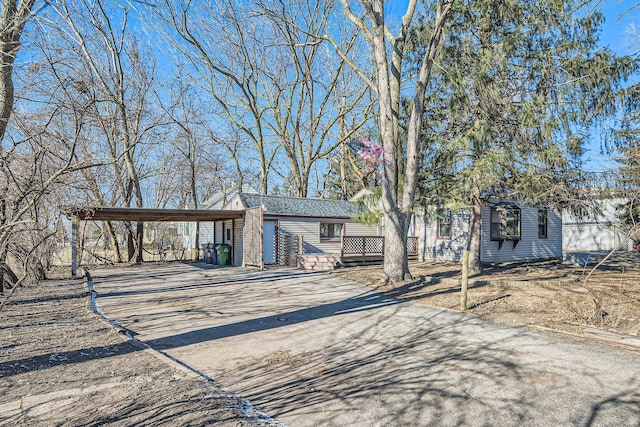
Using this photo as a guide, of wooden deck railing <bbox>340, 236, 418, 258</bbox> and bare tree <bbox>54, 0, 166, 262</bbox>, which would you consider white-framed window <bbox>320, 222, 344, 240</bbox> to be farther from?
bare tree <bbox>54, 0, 166, 262</bbox>

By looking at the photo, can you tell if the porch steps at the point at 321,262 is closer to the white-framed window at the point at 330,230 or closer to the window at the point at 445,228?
the white-framed window at the point at 330,230

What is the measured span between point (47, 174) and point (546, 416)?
24.9 ft

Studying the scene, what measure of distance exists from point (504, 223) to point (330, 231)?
27.1 ft

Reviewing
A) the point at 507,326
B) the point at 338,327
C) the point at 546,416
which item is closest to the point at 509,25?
the point at 507,326

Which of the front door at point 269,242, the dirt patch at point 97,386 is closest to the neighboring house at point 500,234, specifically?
the front door at point 269,242

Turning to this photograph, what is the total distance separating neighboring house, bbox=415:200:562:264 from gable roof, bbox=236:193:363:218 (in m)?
4.05

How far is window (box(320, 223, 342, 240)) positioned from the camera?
66.1 feet

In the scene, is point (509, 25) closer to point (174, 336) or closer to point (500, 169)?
point (500, 169)

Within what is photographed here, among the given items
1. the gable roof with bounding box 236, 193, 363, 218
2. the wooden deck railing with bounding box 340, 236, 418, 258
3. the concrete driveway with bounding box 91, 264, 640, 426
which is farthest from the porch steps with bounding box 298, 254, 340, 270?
the concrete driveway with bounding box 91, 264, 640, 426

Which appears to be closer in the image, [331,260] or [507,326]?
[507,326]

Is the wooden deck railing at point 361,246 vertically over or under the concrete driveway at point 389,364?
over

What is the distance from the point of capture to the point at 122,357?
4.73 meters

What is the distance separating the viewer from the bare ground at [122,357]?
3.19m

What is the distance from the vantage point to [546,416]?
10.7ft
